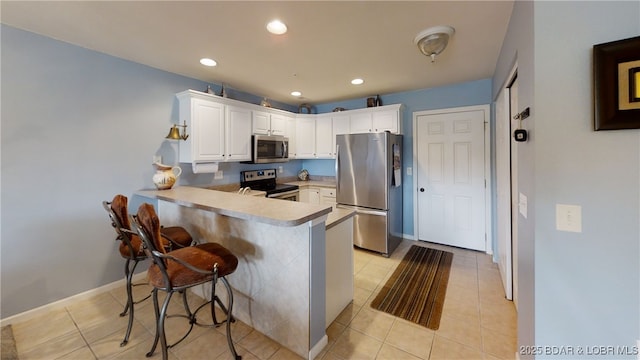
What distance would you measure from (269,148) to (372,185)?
5.69 ft

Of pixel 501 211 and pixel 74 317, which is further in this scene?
pixel 501 211

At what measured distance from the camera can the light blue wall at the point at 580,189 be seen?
0.97 meters

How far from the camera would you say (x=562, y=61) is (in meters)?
1.05

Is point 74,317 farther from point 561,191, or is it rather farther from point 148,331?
point 561,191

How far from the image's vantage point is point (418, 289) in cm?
245

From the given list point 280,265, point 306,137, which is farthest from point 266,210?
point 306,137

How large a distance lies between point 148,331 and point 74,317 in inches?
32.1

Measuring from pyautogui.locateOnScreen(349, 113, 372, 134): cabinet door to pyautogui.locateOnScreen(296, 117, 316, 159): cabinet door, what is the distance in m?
0.79

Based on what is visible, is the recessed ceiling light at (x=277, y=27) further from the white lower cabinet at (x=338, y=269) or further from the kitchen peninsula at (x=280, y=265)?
the white lower cabinet at (x=338, y=269)

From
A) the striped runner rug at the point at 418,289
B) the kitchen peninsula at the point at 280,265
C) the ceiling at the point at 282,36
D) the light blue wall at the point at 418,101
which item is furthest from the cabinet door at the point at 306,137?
the kitchen peninsula at the point at 280,265

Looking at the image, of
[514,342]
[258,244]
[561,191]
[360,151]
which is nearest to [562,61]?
[561,191]

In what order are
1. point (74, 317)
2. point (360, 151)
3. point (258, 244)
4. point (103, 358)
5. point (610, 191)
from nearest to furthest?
point (610, 191), point (103, 358), point (258, 244), point (74, 317), point (360, 151)

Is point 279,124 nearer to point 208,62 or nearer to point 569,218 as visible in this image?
point 208,62

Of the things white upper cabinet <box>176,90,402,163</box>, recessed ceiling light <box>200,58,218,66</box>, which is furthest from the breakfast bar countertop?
recessed ceiling light <box>200,58,218,66</box>
